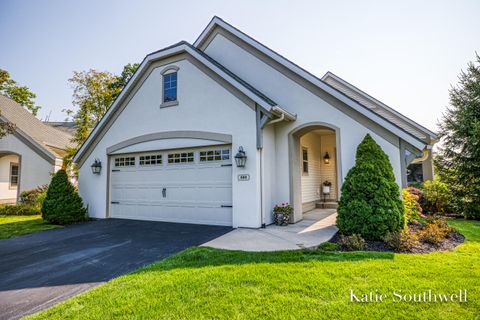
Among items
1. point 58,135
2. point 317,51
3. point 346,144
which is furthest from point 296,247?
point 58,135

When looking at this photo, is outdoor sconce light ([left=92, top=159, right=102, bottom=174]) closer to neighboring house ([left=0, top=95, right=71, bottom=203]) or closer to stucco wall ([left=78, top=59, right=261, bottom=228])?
stucco wall ([left=78, top=59, right=261, bottom=228])

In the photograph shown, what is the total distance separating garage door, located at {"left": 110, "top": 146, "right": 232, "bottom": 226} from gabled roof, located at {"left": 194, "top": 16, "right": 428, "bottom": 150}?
3.58 metres

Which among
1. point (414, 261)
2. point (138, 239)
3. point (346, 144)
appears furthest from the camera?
point (346, 144)

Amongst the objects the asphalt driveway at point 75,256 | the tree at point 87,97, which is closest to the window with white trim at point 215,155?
the asphalt driveway at point 75,256

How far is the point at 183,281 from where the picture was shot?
145 inches

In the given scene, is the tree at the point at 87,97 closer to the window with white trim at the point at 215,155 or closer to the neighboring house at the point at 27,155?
the neighboring house at the point at 27,155

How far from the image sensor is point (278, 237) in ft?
21.2

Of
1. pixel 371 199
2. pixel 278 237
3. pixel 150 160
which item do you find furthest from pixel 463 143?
pixel 150 160

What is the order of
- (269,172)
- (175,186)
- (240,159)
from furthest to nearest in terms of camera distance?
(175,186), (269,172), (240,159)

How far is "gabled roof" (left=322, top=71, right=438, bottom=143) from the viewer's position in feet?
38.1

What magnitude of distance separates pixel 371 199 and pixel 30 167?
17.3m

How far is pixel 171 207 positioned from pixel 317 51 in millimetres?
8166

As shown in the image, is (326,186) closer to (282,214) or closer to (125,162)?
(282,214)

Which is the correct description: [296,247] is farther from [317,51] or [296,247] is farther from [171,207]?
[317,51]
